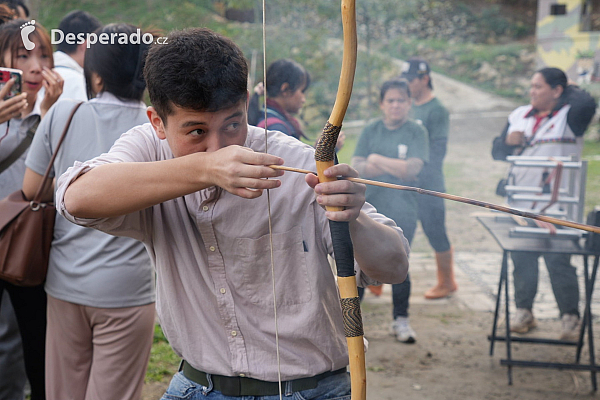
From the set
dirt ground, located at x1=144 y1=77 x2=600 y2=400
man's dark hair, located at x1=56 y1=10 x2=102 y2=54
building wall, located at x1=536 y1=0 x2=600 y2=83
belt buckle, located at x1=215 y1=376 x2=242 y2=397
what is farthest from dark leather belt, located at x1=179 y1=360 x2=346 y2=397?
building wall, located at x1=536 y1=0 x2=600 y2=83

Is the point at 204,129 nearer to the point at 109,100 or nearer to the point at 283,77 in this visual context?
the point at 109,100

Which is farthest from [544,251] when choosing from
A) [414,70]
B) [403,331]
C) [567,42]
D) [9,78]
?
[567,42]

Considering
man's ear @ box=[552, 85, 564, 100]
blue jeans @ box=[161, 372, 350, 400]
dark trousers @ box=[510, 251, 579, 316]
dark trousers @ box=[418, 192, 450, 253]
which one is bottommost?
dark trousers @ box=[510, 251, 579, 316]

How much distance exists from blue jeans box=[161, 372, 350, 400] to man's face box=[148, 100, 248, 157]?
23.5 inches

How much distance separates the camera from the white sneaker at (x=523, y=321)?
4.07 meters

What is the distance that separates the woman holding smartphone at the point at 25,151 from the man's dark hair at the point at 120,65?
51cm

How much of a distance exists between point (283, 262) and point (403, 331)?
2.85 metres

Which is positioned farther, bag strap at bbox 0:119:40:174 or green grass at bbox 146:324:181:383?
green grass at bbox 146:324:181:383

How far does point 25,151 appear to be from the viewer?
2.48 meters

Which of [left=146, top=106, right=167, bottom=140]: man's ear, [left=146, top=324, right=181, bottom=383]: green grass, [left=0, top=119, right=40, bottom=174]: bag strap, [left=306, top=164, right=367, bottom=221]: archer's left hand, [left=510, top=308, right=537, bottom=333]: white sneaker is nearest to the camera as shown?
[left=306, top=164, right=367, bottom=221]: archer's left hand

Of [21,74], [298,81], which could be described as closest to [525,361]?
[298,81]

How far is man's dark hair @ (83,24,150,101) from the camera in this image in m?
2.01

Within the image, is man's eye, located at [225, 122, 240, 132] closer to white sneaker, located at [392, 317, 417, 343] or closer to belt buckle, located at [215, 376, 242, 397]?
belt buckle, located at [215, 376, 242, 397]

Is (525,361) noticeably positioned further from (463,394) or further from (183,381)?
(183,381)
